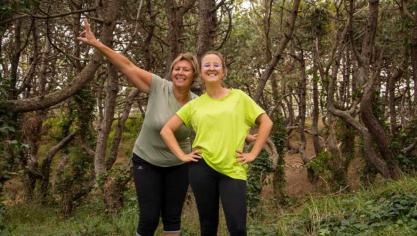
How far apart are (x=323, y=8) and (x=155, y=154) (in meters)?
9.65

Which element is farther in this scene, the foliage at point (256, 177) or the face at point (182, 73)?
the foliage at point (256, 177)

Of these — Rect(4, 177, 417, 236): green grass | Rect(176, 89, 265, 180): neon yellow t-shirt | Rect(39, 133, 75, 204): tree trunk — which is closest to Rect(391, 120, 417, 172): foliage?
Rect(4, 177, 417, 236): green grass

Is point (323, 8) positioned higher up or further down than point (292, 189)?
higher up

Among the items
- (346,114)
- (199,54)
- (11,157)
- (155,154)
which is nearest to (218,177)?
(155,154)

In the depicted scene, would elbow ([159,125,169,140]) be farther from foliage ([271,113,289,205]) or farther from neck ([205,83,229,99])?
foliage ([271,113,289,205])

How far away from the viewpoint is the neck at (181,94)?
13.3 feet

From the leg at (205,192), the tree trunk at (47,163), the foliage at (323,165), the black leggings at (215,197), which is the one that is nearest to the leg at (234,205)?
the black leggings at (215,197)

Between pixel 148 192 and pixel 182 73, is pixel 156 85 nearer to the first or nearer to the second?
pixel 182 73

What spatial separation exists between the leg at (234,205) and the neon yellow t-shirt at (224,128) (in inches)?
3.1

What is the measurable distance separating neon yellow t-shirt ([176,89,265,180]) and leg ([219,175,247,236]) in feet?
0.26

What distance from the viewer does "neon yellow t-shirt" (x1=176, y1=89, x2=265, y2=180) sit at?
3.54 metres

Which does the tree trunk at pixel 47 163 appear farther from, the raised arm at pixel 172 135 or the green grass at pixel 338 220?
the raised arm at pixel 172 135

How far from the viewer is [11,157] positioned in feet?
21.4

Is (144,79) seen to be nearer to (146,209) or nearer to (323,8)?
(146,209)
